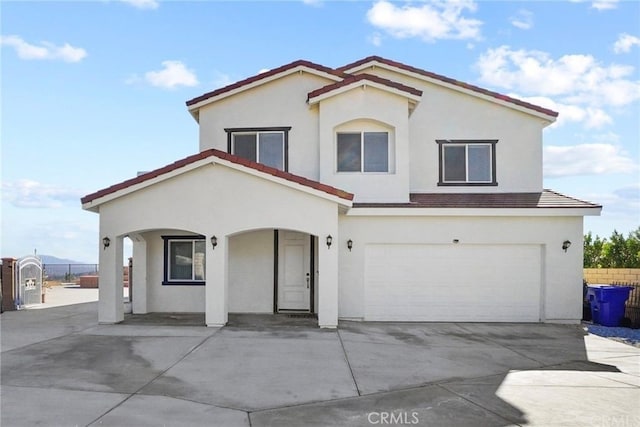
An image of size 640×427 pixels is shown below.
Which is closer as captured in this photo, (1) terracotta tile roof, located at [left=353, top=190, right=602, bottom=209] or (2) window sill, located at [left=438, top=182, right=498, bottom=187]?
(1) terracotta tile roof, located at [left=353, top=190, right=602, bottom=209]

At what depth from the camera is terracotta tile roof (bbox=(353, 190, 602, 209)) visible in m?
13.4

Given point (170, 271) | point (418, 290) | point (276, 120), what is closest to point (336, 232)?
point (418, 290)

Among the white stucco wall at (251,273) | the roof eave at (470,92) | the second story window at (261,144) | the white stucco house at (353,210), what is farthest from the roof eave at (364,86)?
the white stucco wall at (251,273)

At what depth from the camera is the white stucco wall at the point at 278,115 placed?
49.1 ft

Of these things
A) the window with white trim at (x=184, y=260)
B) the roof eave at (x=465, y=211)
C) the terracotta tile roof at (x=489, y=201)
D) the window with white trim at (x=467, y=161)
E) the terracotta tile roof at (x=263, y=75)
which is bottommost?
the window with white trim at (x=184, y=260)

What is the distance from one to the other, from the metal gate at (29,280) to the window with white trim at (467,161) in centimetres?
1491

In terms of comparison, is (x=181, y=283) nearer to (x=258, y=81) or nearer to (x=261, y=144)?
(x=261, y=144)

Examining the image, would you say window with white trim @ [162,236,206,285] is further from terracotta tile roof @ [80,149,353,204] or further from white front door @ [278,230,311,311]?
terracotta tile roof @ [80,149,353,204]

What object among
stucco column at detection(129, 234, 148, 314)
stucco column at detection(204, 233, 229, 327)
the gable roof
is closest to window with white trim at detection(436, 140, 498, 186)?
the gable roof

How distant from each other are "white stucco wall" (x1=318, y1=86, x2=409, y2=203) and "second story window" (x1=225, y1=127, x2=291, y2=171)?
1.43 m

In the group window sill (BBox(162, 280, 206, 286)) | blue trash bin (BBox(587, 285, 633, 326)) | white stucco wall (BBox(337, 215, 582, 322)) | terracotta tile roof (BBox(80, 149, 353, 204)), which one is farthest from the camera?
window sill (BBox(162, 280, 206, 286))

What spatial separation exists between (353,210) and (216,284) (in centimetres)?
427

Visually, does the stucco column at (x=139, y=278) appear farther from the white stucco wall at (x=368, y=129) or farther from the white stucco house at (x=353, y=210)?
the white stucco wall at (x=368, y=129)

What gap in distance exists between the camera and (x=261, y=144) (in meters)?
15.2
